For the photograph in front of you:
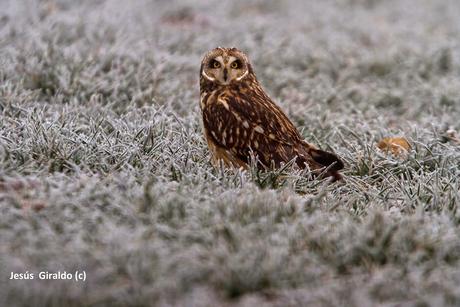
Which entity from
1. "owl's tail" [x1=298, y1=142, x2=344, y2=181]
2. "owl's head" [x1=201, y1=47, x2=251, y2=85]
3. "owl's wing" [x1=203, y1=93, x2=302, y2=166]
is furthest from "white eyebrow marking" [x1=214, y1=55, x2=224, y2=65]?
"owl's tail" [x1=298, y1=142, x2=344, y2=181]

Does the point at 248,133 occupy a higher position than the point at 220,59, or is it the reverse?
the point at 220,59

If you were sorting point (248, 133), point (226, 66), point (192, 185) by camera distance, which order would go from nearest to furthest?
point (192, 185) → point (248, 133) → point (226, 66)

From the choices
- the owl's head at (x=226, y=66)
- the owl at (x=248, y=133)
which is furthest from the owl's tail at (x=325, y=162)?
the owl's head at (x=226, y=66)

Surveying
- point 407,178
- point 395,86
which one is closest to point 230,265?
point 407,178

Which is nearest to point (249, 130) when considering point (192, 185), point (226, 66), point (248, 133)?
point (248, 133)

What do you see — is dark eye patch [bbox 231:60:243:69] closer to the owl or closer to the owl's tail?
the owl

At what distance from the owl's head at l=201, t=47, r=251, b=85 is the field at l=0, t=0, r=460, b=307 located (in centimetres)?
58

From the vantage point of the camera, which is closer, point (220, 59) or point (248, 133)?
point (248, 133)

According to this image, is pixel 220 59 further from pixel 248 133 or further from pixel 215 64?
pixel 248 133

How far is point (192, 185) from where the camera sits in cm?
486

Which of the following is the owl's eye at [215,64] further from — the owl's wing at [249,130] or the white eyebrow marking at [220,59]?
the owl's wing at [249,130]

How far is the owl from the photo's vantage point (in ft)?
17.8

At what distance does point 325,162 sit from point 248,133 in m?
0.60

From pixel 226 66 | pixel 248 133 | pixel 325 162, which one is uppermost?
pixel 226 66
